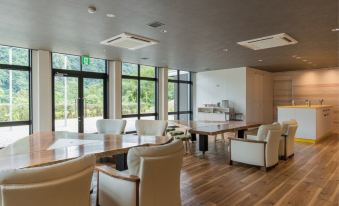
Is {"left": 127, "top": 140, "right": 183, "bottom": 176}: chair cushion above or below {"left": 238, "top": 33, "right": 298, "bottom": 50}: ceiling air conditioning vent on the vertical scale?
→ below

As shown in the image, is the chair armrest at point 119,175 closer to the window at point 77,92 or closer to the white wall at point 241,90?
the window at point 77,92

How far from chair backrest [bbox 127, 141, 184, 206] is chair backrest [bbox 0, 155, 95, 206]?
0.51 meters

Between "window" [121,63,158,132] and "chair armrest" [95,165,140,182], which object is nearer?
"chair armrest" [95,165,140,182]

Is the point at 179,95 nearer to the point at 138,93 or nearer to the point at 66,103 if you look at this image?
the point at 138,93

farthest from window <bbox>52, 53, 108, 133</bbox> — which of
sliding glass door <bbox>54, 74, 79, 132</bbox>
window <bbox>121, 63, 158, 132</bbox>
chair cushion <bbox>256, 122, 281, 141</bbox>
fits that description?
chair cushion <bbox>256, 122, 281, 141</bbox>

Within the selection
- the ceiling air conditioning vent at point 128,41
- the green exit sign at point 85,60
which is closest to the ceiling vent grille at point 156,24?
the ceiling air conditioning vent at point 128,41

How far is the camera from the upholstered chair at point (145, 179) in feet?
6.09

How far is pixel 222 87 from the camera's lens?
31.0 ft

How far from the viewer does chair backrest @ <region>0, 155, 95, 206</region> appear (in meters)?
1.13

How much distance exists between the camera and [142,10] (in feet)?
10.6

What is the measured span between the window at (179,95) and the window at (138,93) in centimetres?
87

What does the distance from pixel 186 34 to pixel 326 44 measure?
3441 millimetres

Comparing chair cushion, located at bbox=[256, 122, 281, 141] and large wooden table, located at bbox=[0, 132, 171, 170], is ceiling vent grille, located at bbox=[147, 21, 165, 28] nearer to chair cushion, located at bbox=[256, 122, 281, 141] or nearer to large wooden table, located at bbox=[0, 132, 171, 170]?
Result: large wooden table, located at bbox=[0, 132, 171, 170]

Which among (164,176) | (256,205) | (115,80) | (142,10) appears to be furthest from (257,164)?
(115,80)
